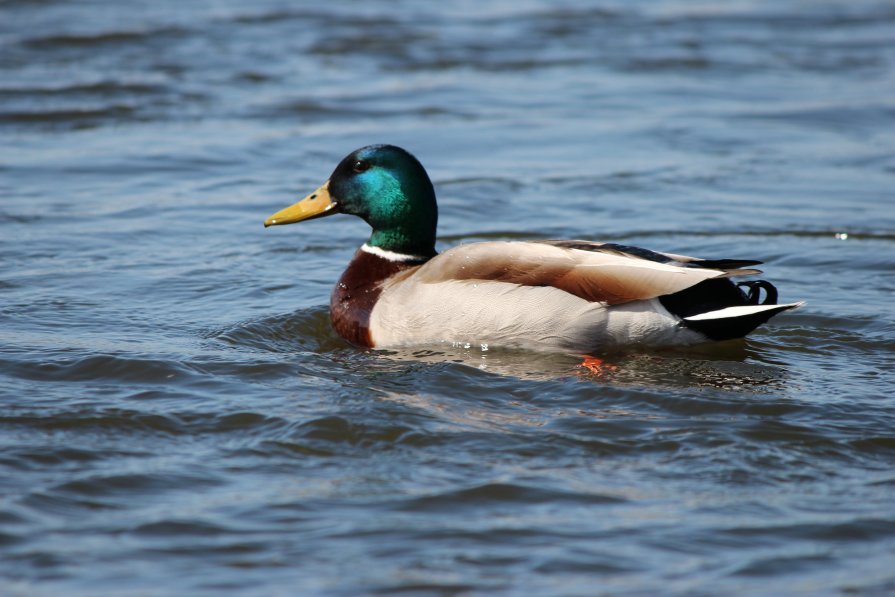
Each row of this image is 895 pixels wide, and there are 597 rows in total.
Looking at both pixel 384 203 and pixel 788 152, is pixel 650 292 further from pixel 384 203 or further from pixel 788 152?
pixel 788 152

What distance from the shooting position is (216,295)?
A: 26.1 feet

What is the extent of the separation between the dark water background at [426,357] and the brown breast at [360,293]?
0.17 meters

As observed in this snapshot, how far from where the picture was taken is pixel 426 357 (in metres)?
6.72

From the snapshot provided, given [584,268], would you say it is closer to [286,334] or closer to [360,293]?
[360,293]

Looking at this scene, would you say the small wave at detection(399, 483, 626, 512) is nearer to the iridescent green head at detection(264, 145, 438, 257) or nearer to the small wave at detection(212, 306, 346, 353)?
the small wave at detection(212, 306, 346, 353)

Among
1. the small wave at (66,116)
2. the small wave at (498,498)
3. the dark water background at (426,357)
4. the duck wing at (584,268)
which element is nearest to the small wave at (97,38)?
the dark water background at (426,357)

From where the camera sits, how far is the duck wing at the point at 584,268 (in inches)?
254

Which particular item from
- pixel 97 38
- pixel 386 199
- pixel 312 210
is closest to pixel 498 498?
pixel 386 199

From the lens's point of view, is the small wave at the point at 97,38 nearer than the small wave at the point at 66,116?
No

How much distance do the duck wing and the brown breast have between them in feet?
1.39

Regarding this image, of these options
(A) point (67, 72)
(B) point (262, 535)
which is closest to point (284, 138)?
(A) point (67, 72)

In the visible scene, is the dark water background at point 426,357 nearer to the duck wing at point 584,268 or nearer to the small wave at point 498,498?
the small wave at point 498,498

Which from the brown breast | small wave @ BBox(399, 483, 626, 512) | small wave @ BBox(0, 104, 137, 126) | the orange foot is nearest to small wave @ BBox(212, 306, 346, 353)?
the brown breast

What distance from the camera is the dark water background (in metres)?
4.61
